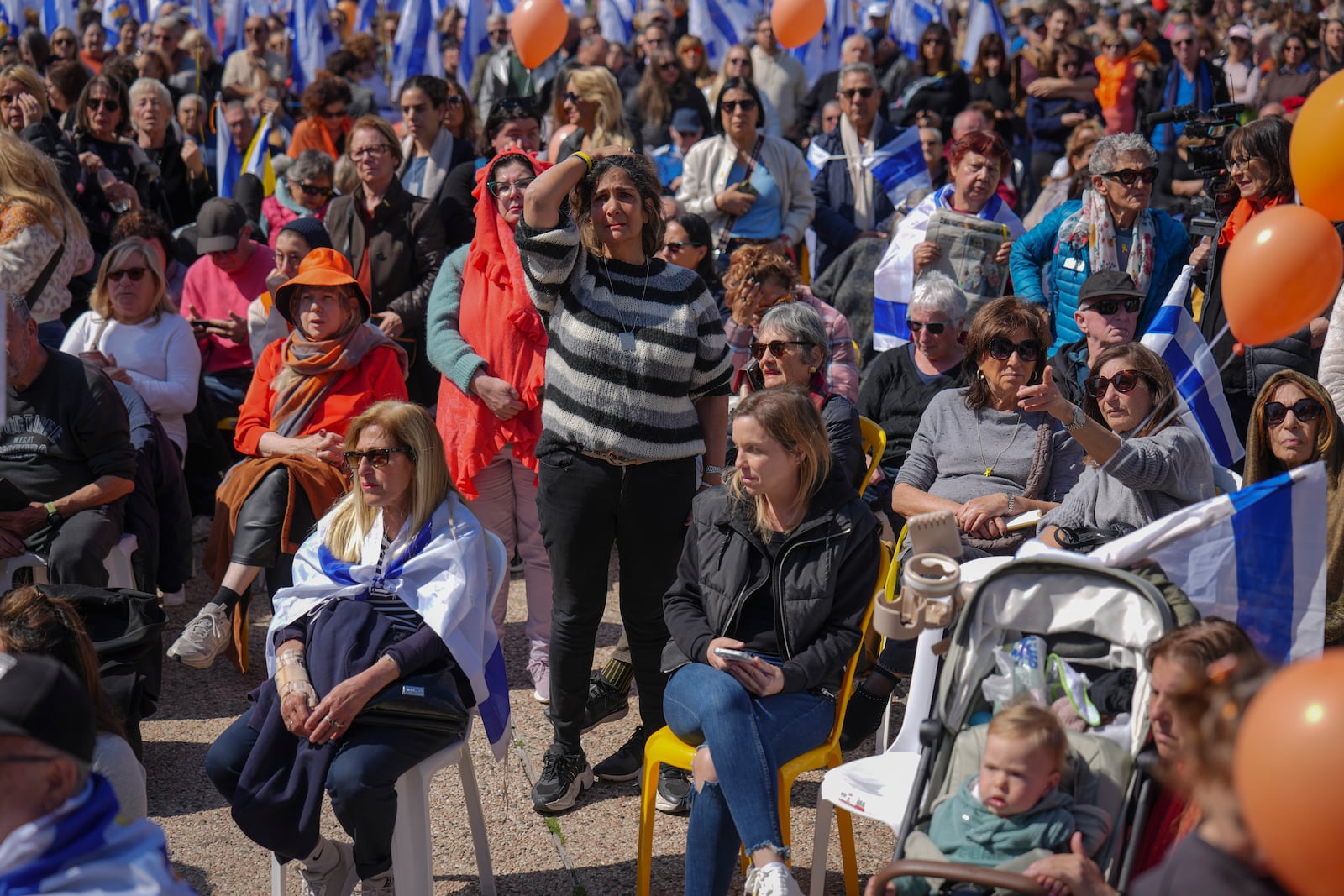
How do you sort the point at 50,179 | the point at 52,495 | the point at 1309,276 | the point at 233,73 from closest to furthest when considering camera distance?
1. the point at 1309,276
2. the point at 52,495
3. the point at 50,179
4. the point at 233,73

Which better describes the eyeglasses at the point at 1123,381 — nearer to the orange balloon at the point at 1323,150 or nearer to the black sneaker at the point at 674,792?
the orange balloon at the point at 1323,150

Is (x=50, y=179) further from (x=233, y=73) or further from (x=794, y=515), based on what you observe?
(x=233, y=73)

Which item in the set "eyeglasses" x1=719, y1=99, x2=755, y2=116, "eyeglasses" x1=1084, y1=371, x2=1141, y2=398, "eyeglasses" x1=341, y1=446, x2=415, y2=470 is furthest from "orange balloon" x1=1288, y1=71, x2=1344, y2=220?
"eyeglasses" x1=719, y1=99, x2=755, y2=116

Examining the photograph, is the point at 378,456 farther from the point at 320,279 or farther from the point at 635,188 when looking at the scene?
the point at 320,279

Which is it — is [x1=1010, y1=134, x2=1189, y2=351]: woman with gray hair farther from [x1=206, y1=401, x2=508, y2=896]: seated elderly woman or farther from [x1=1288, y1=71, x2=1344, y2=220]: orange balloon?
[x1=206, y1=401, x2=508, y2=896]: seated elderly woman

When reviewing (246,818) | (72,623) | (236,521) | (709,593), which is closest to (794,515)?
(709,593)

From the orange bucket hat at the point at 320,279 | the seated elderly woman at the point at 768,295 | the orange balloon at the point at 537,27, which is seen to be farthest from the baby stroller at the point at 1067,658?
the orange balloon at the point at 537,27

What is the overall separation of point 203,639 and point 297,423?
91 cm

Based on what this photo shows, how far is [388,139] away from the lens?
6191 millimetres

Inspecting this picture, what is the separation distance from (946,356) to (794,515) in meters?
1.68

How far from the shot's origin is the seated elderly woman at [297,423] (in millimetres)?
5004

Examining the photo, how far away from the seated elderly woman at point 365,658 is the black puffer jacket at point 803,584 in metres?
0.61

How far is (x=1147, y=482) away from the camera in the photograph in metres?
3.86

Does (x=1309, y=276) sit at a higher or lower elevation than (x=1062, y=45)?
lower
